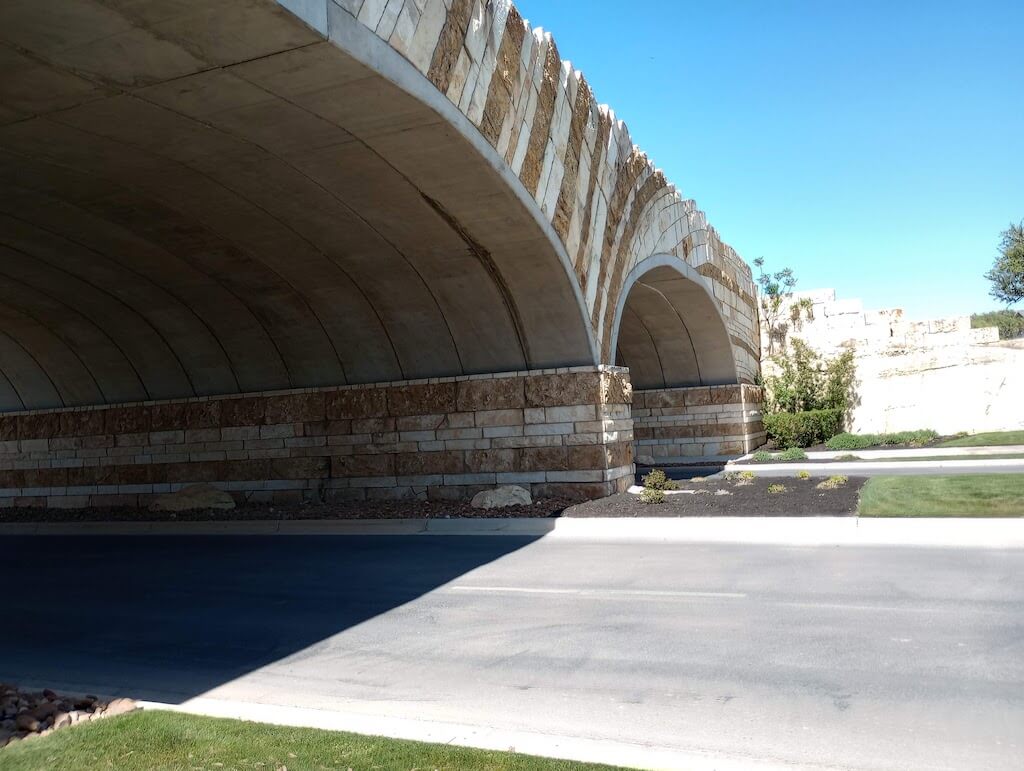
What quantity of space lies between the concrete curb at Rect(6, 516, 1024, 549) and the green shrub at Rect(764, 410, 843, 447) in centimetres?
1768

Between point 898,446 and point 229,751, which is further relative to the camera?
point 898,446

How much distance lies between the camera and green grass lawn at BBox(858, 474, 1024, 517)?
11727 mm

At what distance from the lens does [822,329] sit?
30125 mm

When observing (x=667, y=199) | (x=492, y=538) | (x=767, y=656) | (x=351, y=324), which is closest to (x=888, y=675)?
(x=767, y=656)

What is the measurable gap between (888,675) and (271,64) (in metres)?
7.32

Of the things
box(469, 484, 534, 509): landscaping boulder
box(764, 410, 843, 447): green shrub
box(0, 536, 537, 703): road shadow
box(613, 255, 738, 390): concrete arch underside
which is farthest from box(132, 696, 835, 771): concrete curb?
box(764, 410, 843, 447): green shrub

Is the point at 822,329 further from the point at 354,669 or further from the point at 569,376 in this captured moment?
the point at 354,669

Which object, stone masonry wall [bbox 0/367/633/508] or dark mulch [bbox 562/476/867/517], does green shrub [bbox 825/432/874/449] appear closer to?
dark mulch [bbox 562/476/867/517]

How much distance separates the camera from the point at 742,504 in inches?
546

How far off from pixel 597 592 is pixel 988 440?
64.0ft

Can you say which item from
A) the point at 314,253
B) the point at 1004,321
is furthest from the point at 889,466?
the point at 1004,321

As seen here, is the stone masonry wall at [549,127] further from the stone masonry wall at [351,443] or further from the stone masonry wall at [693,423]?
the stone masonry wall at [693,423]

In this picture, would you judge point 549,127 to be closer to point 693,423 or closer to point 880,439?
point 693,423

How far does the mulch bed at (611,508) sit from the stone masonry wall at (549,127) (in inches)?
129
